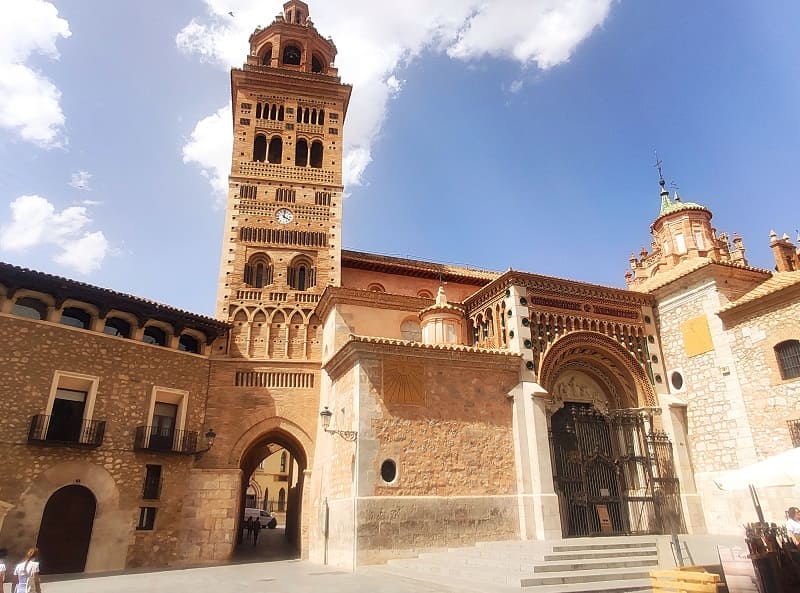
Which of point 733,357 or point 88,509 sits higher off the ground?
point 733,357

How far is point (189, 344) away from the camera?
18906 mm

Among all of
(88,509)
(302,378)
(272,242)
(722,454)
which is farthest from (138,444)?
(722,454)

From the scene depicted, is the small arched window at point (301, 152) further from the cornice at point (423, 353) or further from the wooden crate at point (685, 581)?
the wooden crate at point (685, 581)

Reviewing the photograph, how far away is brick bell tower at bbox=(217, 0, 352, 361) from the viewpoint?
20.2 m

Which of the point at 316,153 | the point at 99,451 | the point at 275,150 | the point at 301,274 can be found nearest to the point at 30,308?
the point at 99,451

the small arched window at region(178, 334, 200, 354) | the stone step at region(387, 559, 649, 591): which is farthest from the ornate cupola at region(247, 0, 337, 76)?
the stone step at region(387, 559, 649, 591)

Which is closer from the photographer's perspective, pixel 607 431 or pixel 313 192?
pixel 607 431

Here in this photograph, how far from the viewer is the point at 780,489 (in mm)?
12836

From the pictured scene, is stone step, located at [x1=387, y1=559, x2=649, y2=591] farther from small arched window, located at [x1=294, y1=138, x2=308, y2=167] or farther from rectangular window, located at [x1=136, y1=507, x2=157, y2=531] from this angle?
small arched window, located at [x1=294, y1=138, x2=308, y2=167]

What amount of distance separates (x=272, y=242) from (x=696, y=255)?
1665 centimetres

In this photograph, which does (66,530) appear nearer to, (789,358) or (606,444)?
(606,444)

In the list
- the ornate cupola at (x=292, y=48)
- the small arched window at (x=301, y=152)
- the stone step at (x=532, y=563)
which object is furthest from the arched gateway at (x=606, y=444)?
the ornate cupola at (x=292, y=48)

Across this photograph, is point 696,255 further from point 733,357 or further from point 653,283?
point 733,357

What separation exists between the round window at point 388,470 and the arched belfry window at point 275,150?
614 inches
